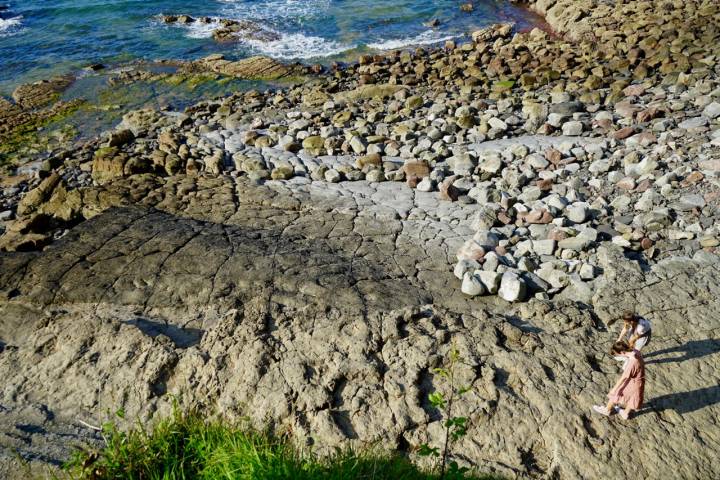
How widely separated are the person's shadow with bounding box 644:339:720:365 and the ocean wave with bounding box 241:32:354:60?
1825cm

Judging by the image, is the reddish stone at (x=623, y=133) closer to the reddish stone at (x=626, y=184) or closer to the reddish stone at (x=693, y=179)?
the reddish stone at (x=626, y=184)

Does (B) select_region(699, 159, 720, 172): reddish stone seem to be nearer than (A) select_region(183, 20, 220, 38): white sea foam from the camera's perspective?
Yes

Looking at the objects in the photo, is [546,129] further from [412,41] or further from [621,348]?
[412,41]

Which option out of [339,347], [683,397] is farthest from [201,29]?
[683,397]

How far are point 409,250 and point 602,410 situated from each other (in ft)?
11.9

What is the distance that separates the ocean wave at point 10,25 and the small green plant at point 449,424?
29561mm

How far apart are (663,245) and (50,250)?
8.52 m

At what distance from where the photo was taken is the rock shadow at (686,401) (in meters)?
5.19

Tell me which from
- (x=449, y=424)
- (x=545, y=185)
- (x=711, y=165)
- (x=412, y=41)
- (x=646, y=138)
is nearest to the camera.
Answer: (x=449, y=424)

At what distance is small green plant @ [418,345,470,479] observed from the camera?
12.7 feet

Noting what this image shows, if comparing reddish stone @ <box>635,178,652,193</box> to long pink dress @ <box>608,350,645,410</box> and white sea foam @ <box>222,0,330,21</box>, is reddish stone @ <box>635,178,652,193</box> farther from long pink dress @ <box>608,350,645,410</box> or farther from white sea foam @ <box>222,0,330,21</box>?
white sea foam @ <box>222,0,330,21</box>

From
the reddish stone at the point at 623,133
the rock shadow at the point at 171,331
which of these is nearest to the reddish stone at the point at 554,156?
the reddish stone at the point at 623,133

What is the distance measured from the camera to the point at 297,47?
22641 millimetres

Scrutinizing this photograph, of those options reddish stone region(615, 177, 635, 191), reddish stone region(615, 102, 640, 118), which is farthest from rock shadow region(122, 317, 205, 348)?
reddish stone region(615, 102, 640, 118)
